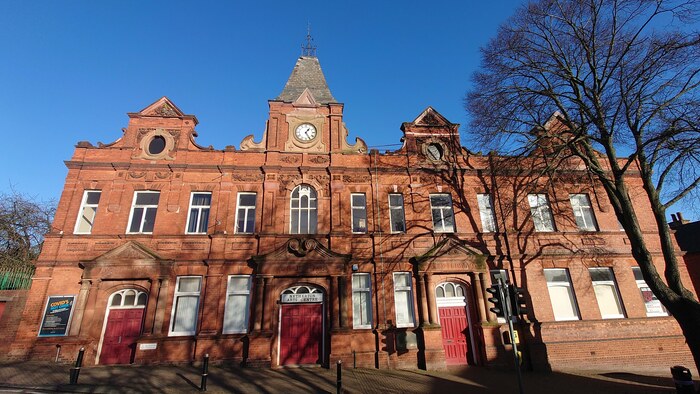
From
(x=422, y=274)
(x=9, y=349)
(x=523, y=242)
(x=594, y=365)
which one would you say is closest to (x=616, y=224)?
(x=523, y=242)

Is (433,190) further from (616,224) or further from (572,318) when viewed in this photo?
(616,224)

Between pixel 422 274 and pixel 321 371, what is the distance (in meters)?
5.38

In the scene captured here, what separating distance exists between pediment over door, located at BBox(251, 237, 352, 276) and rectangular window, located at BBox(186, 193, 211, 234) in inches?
114

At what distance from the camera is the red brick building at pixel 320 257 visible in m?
13.0

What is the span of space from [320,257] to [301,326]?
279cm

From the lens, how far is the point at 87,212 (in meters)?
14.6

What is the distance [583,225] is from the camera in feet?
53.7

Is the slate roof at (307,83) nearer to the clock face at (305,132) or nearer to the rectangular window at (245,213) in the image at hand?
the clock face at (305,132)

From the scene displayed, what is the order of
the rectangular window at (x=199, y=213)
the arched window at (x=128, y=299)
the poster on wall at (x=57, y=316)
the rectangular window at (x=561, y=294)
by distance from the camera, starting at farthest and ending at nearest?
1. the rectangular window at (x=199, y=213)
2. the rectangular window at (x=561, y=294)
3. the arched window at (x=128, y=299)
4. the poster on wall at (x=57, y=316)

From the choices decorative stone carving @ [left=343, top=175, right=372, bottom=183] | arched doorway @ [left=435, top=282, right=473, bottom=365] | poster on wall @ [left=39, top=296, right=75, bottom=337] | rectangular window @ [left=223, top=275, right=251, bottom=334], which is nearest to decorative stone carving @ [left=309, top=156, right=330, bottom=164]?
decorative stone carving @ [left=343, top=175, right=372, bottom=183]

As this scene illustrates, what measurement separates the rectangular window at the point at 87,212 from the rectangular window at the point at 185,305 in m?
4.62

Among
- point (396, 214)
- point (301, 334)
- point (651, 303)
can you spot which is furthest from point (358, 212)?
point (651, 303)

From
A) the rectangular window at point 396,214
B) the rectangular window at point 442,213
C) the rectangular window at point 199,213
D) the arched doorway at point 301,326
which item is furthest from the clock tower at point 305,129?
the arched doorway at point 301,326

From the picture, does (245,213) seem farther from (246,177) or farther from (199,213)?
(199,213)
